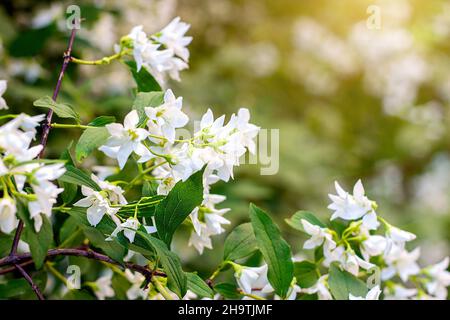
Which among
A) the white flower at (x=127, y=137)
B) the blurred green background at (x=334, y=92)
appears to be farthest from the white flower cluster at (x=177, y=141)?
the blurred green background at (x=334, y=92)

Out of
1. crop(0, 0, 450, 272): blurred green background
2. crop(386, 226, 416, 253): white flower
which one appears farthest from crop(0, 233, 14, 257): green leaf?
crop(0, 0, 450, 272): blurred green background

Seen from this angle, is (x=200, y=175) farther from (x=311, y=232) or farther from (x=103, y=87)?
(x=103, y=87)

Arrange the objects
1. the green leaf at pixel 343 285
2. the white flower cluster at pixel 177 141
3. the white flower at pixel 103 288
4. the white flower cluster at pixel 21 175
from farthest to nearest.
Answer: the white flower at pixel 103 288 < the green leaf at pixel 343 285 < the white flower cluster at pixel 177 141 < the white flower cluster at pixel 21 175

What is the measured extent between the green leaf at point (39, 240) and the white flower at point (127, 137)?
0.10 meters

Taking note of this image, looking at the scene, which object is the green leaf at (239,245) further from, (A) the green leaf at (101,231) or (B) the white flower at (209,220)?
(A) the green leaf at (101,231)

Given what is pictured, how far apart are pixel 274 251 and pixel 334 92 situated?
7.70 feet

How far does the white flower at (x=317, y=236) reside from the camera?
744mm

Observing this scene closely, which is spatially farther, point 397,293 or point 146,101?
point 397,293

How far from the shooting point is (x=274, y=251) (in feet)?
2.34

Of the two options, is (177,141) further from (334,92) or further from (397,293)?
(334,92)

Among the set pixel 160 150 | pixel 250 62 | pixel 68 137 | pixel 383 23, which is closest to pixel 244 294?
pixel 160 150

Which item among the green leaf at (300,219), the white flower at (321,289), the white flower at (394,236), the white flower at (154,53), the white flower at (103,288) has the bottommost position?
the white flower at (103,288)

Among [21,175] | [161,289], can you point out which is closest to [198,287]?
[161,289]
